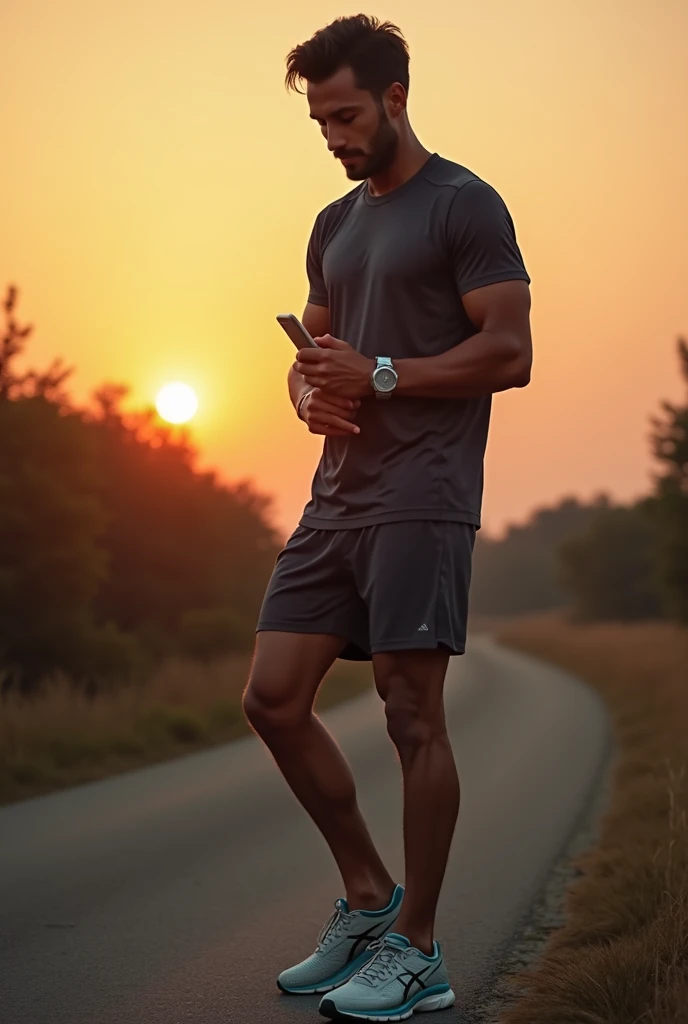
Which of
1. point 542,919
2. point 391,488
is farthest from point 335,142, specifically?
point 542,919

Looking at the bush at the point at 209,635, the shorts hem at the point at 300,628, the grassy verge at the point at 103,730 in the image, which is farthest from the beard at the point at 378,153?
the bush at the point at 209,635

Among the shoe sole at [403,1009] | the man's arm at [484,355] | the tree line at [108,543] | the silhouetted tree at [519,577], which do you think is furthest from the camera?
the silhouetted tree at [519,577]

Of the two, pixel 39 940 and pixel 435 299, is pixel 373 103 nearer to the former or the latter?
pixel 435 299

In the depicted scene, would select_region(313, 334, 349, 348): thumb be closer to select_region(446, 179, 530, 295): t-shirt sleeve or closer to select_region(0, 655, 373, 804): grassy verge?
select_region(446, 179, 530, 295): t-shirt sleeve

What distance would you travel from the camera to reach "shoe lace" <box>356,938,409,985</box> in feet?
11.9

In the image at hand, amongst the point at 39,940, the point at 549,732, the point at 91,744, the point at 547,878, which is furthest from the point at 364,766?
the point at 39,940

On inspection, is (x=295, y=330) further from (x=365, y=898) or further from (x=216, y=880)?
(x=216, y=880)

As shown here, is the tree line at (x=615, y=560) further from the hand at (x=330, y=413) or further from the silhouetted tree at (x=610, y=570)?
the hand at (x=330, y=413)

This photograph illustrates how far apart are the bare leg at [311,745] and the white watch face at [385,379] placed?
2.29 ft

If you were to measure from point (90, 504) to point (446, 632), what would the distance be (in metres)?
15.3

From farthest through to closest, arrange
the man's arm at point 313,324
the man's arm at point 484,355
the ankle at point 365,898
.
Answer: the man's arm at point 313,324
the ankle at point 365,898
the man's arm at point 484,355

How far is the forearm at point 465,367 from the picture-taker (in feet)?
12.5

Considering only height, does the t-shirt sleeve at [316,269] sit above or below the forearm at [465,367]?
above

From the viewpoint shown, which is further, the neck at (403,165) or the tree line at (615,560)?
the tree line at (615,560)
